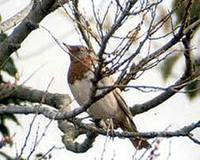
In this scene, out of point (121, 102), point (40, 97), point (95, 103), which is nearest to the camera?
point (95, 103)

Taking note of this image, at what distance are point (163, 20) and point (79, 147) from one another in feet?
5.53

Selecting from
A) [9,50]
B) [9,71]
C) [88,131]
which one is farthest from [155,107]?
[9,71]

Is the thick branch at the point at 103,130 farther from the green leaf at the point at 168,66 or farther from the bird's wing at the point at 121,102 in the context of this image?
the green leaf at the point at 168,66

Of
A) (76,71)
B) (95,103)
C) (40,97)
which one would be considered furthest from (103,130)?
(40,97)

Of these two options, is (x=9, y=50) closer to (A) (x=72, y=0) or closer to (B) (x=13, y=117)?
(A) (x=72, y=0)

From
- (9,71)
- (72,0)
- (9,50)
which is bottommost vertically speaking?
(9,71)

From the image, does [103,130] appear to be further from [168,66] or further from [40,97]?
[168,66]

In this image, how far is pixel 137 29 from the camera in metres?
5.05

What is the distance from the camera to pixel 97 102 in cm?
679

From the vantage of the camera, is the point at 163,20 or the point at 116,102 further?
the point at 116,102

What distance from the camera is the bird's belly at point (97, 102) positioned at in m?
6.64

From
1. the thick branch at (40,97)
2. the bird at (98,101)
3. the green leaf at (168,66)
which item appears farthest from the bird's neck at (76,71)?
the green leaf at (168,66)

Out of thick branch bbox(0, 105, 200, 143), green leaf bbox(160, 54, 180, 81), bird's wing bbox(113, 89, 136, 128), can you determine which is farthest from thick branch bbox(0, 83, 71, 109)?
green leaf bbox(160, 54, 180, 81)

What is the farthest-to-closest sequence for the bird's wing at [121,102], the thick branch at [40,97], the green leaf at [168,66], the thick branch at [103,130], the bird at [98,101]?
the green leaf at [168,66] < the thick branch at [40,97] < the bird's wing at [121,102] < the bird at [98,101] < the thick branch at [103,130]
